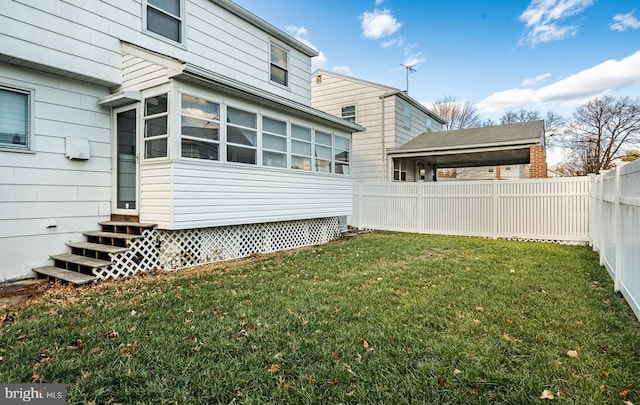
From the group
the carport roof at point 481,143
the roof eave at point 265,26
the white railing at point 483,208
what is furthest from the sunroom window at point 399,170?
the roof eave at point 265,26

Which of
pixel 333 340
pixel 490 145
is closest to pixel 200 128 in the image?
pixel 333 340

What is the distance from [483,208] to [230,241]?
758 centimetres

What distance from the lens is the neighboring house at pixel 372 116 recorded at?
46.5 feet

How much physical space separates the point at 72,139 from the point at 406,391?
6617mm

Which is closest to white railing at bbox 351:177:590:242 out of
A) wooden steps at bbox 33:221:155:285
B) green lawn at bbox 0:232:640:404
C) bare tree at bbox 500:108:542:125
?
A: green lawn at bbox 0:232:640:404

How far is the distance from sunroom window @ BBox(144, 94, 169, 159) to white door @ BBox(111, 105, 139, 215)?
0.49 m

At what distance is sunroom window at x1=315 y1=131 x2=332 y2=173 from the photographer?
9.46m

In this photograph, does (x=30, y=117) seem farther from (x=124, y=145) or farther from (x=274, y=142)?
(x=274, y=142)

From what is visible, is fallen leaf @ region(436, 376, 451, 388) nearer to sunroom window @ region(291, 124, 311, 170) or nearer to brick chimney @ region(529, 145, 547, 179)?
sunroom window @ region(291, 124, 311, 170)

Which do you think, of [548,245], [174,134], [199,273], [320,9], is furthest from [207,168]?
[320,9]

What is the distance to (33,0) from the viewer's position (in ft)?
18.0

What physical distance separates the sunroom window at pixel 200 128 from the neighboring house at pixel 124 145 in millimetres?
21

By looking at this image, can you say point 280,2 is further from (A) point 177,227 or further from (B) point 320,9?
(A) point 177,227

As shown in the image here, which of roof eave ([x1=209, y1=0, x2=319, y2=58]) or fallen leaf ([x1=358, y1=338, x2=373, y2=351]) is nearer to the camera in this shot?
fallen leaf ([x1=358, y1=338, x2=373, y2=351])
